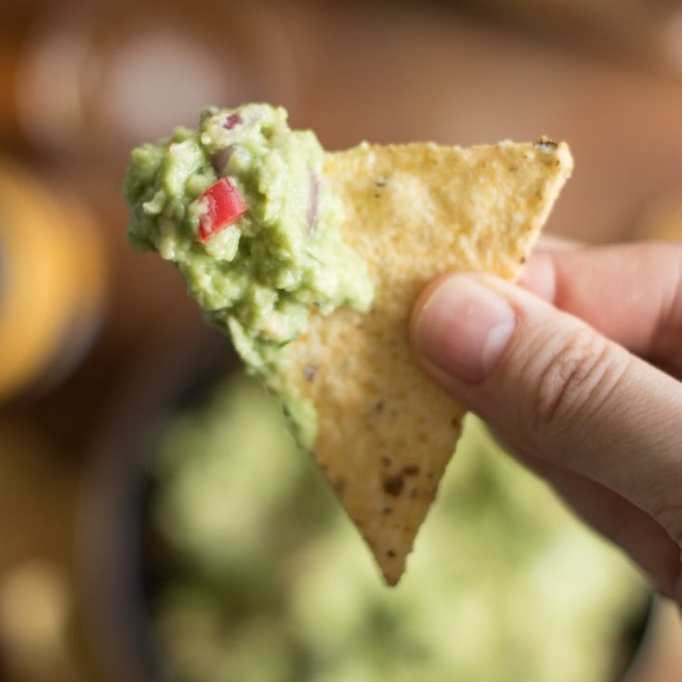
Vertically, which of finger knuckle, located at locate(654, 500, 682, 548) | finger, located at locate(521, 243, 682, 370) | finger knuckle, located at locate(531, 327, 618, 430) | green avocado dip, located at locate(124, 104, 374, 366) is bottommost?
finger knuckle, located at locate(654, 500, 682, 548)

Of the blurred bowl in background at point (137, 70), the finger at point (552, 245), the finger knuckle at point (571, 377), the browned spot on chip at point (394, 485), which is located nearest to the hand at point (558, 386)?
the finger knuckle at point (571, 377)

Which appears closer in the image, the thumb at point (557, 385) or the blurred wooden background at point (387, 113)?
the thumb at point (557, 385)

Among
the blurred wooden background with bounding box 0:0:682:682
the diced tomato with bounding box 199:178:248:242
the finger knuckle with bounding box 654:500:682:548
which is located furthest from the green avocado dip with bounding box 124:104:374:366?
the blurred wooden background with bounding box 0:0:682:682

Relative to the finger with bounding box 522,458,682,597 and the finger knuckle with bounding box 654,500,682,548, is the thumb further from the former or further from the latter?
the finger with bounding box 522,458,682,597

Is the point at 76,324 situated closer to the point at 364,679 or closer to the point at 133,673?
the point at 133,673

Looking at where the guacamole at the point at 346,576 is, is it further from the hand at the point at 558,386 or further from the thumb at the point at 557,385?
the thumb at the point at 557,385

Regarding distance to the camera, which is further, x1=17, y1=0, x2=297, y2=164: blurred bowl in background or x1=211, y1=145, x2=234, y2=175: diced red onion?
x1=17, y1=0, x2=297, y2=164: blurred bowl in background

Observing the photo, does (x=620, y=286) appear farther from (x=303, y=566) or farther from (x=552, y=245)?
(x=303, y=566)
